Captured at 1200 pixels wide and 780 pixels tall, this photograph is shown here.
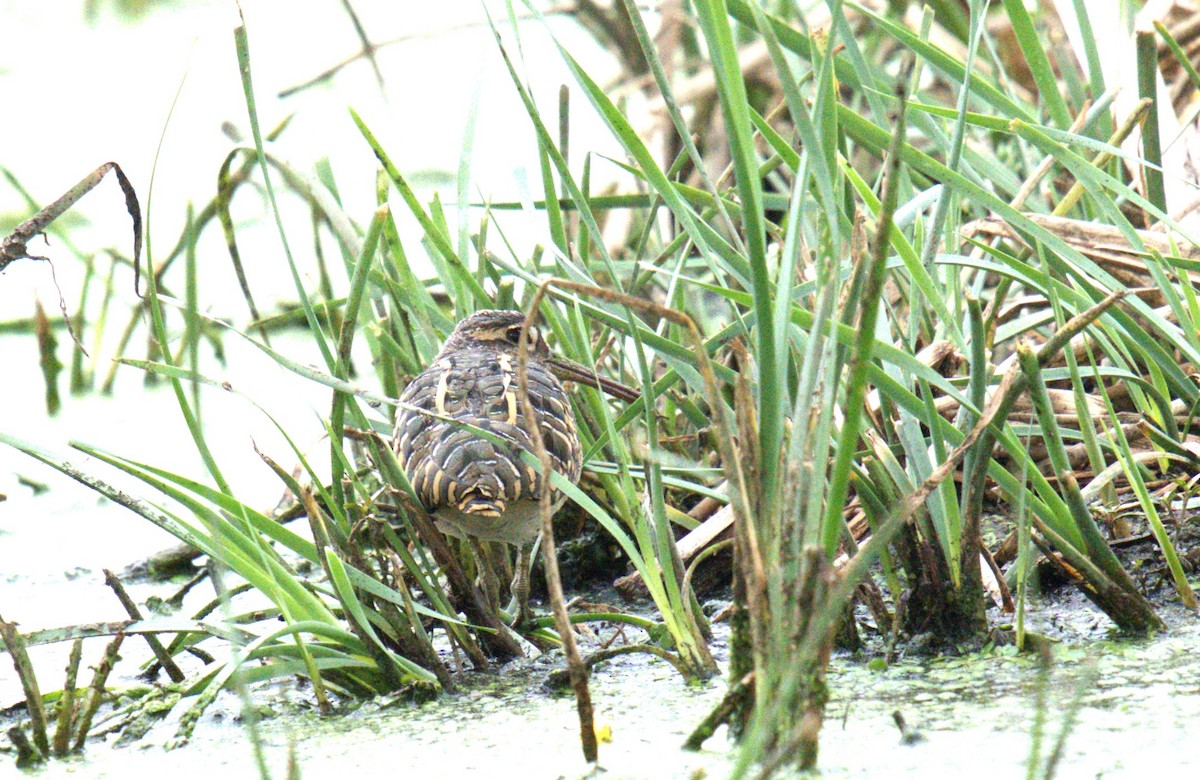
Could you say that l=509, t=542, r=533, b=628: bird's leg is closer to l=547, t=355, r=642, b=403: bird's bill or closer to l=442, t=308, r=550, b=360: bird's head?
l=547, t=355, r=642, b=403: bird's bill

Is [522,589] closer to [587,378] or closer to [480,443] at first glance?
[480,443]

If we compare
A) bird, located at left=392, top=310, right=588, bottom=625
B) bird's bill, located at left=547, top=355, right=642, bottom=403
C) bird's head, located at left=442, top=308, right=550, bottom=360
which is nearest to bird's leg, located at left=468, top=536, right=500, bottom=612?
bird, located at left=392, top=310, right=588, bottom=625

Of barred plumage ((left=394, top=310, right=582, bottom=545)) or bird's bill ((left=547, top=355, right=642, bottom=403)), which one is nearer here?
barred plumage ((left=394, top=310, right=582, bottom=545))

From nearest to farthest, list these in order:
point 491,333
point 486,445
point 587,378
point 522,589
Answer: point 486,445 < point 522,589 < point 587,378 < point 491,333

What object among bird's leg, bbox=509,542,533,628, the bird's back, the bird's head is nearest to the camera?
the bird's back

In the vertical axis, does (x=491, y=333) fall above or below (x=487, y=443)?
above

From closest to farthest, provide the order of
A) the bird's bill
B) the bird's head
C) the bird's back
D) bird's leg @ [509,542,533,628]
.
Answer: the bird's back
bird's leg @ [509,542,533,628]
the bird's bill
the bird's head

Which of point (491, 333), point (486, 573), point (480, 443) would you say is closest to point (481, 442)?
point (480, 443)

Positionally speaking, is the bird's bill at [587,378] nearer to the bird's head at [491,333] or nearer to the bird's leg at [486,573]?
the bird's head at [491,333]

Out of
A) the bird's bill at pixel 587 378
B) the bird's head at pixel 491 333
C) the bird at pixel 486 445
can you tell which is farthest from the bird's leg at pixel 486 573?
the bird's head at pixel 491 333
